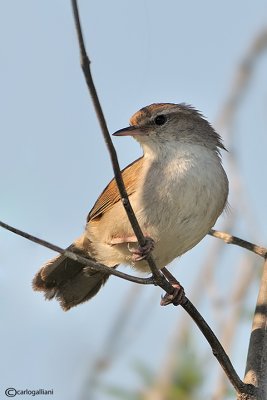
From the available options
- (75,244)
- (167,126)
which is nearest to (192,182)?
(167,126)

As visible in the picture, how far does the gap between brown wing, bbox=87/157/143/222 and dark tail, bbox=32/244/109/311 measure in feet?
1.21

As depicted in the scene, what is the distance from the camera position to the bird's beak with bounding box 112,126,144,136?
4.93 meters

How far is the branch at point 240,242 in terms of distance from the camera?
181 inches

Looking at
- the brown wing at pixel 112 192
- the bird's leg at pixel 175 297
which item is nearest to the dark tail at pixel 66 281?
the brown wing at pixel 112 192

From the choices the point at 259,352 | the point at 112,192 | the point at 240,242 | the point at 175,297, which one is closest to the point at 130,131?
the point at 112,192

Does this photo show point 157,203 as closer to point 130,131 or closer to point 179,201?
point 179,201

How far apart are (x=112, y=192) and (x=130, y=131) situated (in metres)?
0.53

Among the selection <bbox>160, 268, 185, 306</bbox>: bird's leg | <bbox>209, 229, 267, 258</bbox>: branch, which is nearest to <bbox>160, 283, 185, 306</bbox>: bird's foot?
<bbox>160, 268, 185, 306</bbox>: bird's leg

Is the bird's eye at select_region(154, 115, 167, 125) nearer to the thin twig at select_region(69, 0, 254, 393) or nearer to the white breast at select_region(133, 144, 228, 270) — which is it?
the white breast at select_region(133, 144, 228, 270)

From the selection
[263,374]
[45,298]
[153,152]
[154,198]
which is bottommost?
[263,374]

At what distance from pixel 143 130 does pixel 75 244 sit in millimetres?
1108

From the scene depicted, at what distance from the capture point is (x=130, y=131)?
4965mm

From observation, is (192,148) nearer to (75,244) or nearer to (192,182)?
(192,182)

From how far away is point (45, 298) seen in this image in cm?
528
